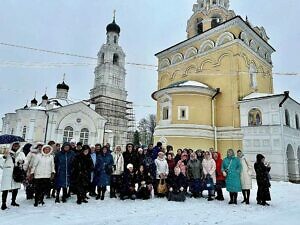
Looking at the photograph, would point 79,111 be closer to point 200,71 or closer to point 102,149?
point 200,71

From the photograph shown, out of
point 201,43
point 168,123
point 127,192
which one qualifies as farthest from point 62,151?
point 201,43

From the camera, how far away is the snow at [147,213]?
4.74 meters

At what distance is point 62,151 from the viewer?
21.9ft

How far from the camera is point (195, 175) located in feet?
25.1

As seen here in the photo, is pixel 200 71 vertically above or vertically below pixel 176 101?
above

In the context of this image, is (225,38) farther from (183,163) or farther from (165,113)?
(183,163)

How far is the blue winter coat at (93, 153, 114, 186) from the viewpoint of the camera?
6.93m

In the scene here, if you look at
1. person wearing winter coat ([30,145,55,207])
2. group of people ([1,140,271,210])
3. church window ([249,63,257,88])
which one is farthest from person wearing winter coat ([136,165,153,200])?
church window ([249,63,257,88])

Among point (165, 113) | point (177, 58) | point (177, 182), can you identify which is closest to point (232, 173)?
point (177, 182)

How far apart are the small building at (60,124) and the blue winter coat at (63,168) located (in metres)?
25.2

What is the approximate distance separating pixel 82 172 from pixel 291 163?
13.6 m

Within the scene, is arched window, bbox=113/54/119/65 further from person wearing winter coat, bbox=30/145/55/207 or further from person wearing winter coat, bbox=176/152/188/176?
person wearing winter coat, bbox=30/145/55/207

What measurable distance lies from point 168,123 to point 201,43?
7845 mm

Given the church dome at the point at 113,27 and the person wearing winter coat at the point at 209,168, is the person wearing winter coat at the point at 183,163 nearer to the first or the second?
the person wearing winter coat at the point at 209,168
